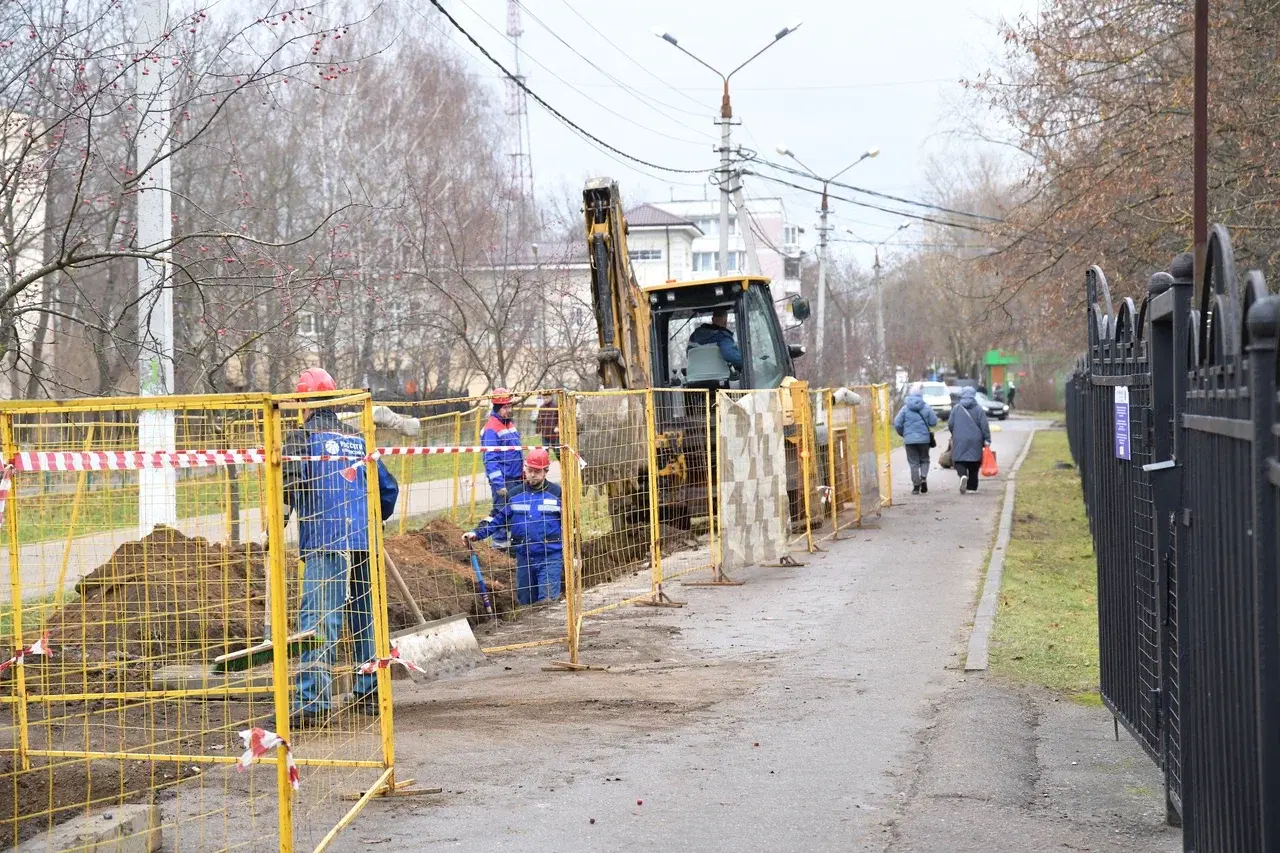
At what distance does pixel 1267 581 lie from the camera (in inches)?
123

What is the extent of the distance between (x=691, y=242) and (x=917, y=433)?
6666cm

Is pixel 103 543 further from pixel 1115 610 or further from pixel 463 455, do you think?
pixel 1115 610

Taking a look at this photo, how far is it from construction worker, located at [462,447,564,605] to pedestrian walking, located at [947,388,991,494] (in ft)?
42.7

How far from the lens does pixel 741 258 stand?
92.5m

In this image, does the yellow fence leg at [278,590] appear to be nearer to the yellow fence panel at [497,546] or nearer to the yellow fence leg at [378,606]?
the yellow fence leg at [378,606]

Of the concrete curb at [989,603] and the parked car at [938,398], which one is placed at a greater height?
the parked car at [938,398]

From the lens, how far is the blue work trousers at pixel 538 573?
38.0ft

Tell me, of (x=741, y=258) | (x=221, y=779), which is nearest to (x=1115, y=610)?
(x=221, y=779)

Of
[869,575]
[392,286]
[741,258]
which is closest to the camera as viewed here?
[869,575]

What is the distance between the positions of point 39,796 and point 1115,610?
523 centimetres

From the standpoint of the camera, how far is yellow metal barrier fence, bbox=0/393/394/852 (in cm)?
564

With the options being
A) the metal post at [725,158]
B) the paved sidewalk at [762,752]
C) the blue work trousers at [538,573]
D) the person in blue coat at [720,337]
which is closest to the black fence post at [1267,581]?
the paved sidewalk at [762,752]

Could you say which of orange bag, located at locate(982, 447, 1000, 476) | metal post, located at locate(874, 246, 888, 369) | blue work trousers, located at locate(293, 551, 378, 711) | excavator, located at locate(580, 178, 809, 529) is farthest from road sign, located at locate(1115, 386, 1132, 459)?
metal post, located at locate(874, 246, 888, 369)

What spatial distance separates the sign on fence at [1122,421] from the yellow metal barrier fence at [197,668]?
135 inches
